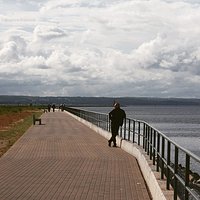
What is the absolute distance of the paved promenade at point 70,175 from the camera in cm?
1059

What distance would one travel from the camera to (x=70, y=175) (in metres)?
Answer: 13.1

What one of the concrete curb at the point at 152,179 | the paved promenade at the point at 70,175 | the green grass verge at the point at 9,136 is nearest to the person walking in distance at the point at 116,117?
the paved promenade at the point at 70,175

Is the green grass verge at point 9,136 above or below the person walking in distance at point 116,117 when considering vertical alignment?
below

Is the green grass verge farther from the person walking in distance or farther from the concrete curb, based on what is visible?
the concrete curb

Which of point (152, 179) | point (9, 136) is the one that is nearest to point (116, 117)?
point (9, 136)

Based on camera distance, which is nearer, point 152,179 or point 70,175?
point 152,179

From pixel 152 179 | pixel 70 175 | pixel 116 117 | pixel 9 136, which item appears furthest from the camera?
pixel 9 136

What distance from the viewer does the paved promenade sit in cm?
1059

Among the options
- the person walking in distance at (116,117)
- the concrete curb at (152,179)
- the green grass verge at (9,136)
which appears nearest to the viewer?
the concrete curb at (152,179)

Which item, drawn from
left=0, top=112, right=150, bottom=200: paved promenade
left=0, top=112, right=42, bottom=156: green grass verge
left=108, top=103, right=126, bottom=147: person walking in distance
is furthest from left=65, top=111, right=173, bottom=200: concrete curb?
left=0, top=112, right=42, bottom=156: green grass verge

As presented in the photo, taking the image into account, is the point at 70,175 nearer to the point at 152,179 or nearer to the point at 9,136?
the point at 152,179

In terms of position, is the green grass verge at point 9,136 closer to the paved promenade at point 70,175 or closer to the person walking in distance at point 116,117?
the paved promenade at point 70,175

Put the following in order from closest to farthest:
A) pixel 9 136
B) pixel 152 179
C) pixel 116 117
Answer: pixel 152 179 → pixel 116 117 → pixel 9 136

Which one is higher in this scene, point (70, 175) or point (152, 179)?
point (152, 179)
